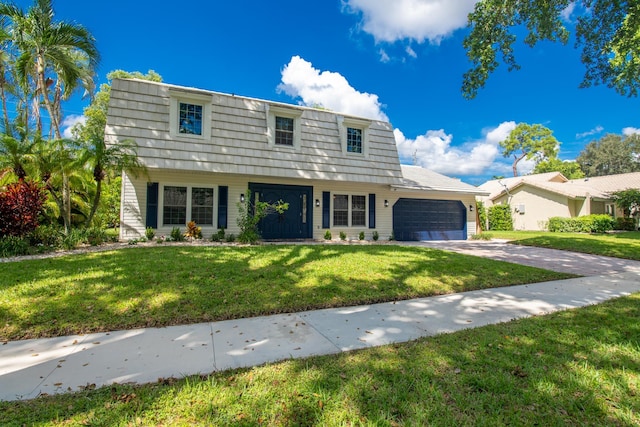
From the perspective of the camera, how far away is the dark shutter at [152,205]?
1017 centimetres

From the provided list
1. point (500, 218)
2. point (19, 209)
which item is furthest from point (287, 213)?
point (500, 218)

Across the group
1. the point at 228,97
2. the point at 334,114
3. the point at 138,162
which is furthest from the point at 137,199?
the point at 334,114

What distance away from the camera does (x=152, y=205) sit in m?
10.2

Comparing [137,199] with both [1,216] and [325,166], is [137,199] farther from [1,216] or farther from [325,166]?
[325,166]

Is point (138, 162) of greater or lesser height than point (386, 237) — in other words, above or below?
above

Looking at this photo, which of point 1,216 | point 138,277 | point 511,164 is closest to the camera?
point 138,277

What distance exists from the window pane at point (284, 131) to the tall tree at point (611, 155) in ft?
172

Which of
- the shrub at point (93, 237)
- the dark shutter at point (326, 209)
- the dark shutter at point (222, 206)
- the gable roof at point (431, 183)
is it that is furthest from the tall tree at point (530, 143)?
the shrub at point (93, 237)

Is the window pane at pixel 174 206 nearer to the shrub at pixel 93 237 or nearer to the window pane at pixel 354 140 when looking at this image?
the shrub at pixel 93 237

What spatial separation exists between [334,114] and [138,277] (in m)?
9.68

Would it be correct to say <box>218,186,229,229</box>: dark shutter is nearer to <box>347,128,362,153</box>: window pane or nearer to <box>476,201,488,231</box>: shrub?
<box>347,128,362,153</box>: window pane

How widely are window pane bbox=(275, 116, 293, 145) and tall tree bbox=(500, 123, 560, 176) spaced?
3890 centimetres

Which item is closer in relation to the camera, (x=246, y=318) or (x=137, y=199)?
(x=246, y=318)

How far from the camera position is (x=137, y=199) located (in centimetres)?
1018
